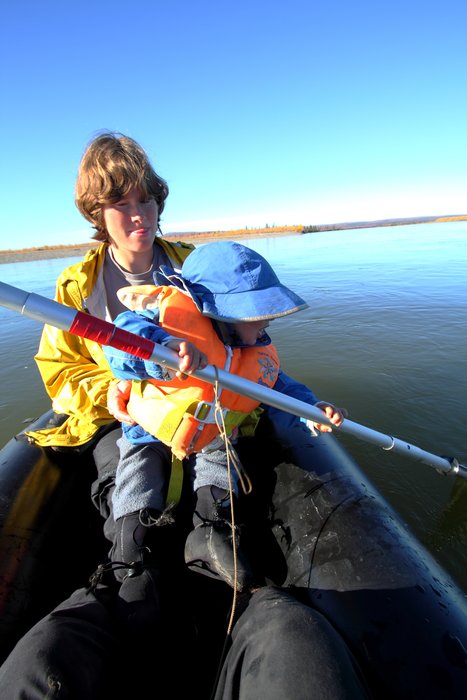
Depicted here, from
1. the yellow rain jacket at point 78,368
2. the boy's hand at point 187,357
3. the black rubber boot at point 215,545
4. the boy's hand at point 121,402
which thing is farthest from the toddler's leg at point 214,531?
the yellow rain jacket at point 78,368

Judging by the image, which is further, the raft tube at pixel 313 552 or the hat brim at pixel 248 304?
the hat brim at pixel 248 304

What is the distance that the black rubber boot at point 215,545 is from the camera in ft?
4.82

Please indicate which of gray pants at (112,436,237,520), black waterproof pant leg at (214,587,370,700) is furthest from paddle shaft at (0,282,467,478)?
black waterproof pant leg at (214,587,370,700)

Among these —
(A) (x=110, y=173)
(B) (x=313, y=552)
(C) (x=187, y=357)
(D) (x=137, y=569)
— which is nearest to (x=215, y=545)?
(D) (x=137, y=569)

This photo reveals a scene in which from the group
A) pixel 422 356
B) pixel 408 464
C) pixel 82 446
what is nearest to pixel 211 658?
pixel 82 446

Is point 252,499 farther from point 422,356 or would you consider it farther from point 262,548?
point 422,356

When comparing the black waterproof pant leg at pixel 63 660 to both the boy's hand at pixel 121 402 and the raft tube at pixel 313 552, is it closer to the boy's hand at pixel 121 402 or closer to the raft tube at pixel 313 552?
the raft tube at pixel 313 552

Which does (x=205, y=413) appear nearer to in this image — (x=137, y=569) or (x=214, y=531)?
(x=214, y=531)

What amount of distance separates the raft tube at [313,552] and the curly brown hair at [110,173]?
5.15 ft

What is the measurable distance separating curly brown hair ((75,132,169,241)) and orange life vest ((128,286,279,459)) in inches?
30.3

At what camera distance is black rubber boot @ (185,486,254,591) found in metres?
1.47

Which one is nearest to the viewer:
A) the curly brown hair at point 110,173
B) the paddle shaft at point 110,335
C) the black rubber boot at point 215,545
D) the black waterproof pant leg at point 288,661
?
the black waterproof pant leg at point 288,661

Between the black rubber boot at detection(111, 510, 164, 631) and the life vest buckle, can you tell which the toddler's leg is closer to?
the black rubber boot at detection(111, 510, 164, 631)

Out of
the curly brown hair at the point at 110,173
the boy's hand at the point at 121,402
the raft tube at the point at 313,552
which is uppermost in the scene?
the curly brown hair at the point at 110,173
